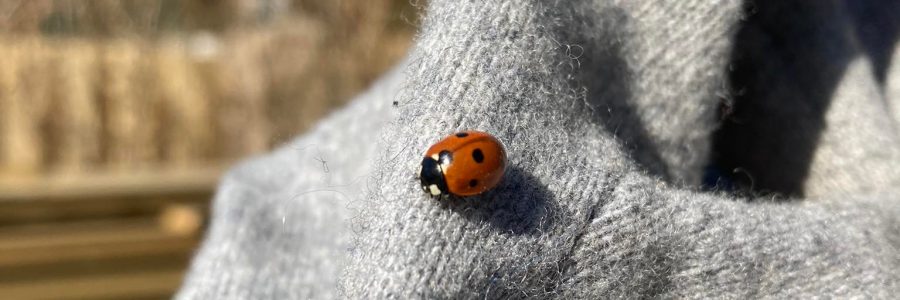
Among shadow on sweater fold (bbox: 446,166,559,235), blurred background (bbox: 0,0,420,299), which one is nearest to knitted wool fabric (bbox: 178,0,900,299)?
shadow on sweater fold (bbox: 446,166,559,235)

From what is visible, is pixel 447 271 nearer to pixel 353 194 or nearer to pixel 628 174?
pixel 628 174

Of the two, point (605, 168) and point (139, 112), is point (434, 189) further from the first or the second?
point (139, 112)

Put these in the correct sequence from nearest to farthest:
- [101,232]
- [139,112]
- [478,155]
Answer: [478,155], [101,232], [139,112]

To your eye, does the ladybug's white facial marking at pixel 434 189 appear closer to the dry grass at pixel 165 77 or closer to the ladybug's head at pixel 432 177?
the ladybug's head at pixel 432 177

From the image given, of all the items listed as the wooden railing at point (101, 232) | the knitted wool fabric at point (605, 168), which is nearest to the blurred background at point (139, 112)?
the wooden railing at point (101, 232)

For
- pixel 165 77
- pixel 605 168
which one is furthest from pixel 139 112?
pixel 605 168

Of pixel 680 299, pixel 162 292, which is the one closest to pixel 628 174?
pixel 680 299

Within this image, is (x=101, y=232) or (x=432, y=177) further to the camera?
(x=101, y=232)
